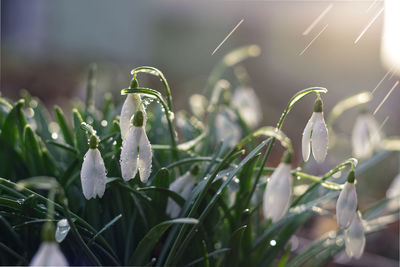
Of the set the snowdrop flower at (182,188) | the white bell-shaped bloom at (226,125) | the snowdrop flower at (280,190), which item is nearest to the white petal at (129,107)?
the snowdrop flower at (182,188)

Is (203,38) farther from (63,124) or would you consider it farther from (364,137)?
(63,124)

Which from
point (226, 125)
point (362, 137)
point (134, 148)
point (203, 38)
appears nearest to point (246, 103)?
point (226, 125)

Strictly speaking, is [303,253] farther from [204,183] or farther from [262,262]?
[204,183]

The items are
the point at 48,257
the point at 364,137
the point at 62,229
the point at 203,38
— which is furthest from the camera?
the point at 203,38

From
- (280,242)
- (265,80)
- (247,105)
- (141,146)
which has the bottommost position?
(265,80)

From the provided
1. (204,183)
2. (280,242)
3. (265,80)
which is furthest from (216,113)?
(265,80)

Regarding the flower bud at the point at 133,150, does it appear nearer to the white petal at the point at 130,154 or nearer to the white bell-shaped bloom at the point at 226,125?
the white petal at the point at 130,154
